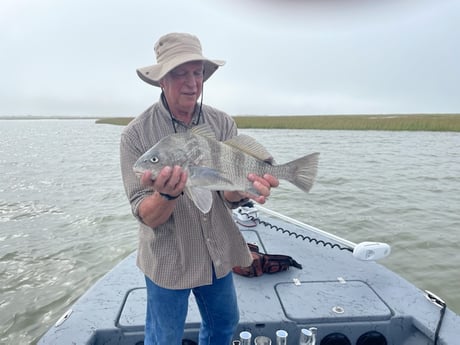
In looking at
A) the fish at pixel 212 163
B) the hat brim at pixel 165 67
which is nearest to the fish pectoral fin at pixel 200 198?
the fish at pixel 212 163

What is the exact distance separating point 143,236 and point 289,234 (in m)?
3.79

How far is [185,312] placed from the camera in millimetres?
2840

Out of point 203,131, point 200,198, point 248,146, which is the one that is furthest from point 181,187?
point 248,146

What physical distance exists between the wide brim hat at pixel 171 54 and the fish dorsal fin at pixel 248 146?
0.66 metres

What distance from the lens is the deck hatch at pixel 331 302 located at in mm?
3574

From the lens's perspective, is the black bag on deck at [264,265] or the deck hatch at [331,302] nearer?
the deck hatch at [331,302]

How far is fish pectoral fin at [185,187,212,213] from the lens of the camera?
245 centimetres

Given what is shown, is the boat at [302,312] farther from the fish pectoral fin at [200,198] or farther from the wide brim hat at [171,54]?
the wide brim hat at [171,54]

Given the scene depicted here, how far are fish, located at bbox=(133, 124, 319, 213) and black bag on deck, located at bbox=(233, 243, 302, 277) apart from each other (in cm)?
197

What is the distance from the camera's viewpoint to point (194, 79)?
255cm

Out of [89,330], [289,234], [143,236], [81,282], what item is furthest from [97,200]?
[143,236]

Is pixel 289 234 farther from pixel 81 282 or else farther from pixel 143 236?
pixel 81 282

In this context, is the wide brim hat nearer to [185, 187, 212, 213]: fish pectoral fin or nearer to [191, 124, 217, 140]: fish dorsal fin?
[191, 124, 217, 140]: fish dorsal fin

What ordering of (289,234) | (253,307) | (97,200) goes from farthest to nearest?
1. (97,200)
2. (289,234)
3. (253,307)
